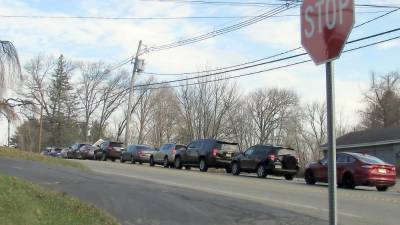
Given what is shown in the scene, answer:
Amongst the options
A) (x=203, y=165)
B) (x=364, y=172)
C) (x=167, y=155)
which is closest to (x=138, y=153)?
(x=167, y=155)

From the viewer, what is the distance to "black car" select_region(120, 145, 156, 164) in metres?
39.9

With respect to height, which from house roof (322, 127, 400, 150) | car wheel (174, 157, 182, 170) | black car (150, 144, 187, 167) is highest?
house roof (322, 127, 400, 150)

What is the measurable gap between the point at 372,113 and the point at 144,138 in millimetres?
38112

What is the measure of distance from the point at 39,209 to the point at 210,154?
71.0 feet

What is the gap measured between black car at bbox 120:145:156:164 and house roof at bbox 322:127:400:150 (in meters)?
16.8

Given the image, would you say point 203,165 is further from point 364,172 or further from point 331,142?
point 331,142

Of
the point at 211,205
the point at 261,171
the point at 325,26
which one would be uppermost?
the point at 325,26

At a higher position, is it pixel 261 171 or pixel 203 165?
pixel 203 165

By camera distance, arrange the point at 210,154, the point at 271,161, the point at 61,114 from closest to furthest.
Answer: the point at 271,161 < the point at 210,154 < the point at 61,114

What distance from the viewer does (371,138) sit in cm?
4803

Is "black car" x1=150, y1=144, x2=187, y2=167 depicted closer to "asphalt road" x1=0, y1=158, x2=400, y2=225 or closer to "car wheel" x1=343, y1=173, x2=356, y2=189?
"car wheel" x1=343, y1=173, x2=356, y2=189

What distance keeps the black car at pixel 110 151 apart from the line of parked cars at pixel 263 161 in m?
2.43

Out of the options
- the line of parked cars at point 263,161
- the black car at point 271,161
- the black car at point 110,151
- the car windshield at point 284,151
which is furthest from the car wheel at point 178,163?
the black car at point 110,151

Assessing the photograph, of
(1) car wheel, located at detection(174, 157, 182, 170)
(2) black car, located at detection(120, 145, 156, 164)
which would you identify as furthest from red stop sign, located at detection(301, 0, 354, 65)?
(2) black car, located at detection(120, 145, 156, 164)
